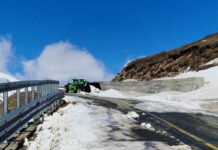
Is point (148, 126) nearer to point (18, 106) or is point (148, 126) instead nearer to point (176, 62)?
point (18, 106)

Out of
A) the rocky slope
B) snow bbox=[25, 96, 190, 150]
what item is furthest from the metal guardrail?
the rocky slope

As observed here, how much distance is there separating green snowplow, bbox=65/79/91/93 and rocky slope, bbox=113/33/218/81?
15350 mm

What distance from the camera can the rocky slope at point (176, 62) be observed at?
6734 centimetres

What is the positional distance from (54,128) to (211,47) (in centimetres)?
6074

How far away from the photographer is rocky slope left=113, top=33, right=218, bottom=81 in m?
67.3

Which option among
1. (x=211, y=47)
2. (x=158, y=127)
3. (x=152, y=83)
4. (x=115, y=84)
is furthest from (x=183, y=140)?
(x=211, y=47)

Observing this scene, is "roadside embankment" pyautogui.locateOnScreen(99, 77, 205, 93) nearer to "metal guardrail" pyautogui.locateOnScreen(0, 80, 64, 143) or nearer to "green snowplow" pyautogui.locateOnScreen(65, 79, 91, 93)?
"green snowplow" pyautogui.locateOnScreen(65, 79, 91, 93)

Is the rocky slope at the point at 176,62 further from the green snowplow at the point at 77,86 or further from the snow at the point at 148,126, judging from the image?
the snow at the point at 148,126

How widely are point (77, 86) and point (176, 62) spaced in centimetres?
2281

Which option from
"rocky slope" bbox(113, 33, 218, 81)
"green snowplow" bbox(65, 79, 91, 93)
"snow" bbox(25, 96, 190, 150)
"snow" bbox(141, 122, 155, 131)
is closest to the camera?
"snow" bbox(25, 96, 190, 150)

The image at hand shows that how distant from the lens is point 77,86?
56.8m

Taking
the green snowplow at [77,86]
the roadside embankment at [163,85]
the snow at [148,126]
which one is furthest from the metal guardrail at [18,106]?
the green snowplow at [77,86]

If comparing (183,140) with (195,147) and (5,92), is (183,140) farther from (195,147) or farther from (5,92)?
(5,92)

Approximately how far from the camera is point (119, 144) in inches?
466
